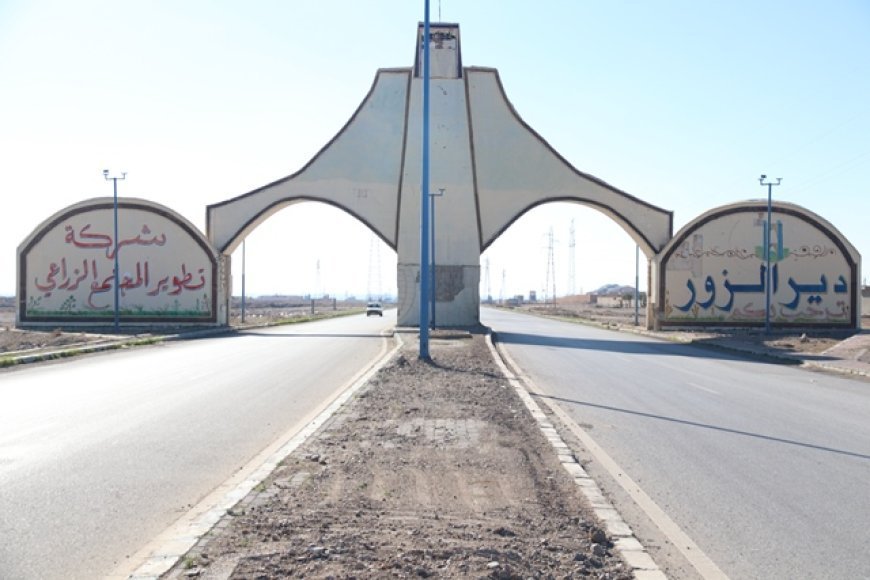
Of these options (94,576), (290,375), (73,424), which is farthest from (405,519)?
(290,375)

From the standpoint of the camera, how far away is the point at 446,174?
1747 inches

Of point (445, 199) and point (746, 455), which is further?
point (445, 199)

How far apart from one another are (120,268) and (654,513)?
137 ft

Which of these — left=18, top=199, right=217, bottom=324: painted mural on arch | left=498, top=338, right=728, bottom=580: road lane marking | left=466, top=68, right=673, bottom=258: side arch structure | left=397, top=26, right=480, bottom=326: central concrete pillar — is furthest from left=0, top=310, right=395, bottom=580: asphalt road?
left=466, top=68, right=673, bottom=258: side arch structure

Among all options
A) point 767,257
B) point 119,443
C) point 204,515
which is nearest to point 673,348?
point 767,257

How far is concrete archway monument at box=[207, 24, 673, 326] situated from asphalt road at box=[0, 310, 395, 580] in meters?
24.3

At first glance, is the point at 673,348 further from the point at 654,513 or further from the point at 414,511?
the point at 414,511

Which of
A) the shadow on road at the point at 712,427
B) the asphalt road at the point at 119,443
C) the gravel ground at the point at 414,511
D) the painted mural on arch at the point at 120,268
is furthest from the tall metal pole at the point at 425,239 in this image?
the painted mural on arch at the point at 120,268

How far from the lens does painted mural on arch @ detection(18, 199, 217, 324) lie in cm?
4356

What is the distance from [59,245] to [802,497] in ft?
143

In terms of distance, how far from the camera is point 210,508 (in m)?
6.33

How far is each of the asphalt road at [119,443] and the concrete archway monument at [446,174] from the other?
2428cm

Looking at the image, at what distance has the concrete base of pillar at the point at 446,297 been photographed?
4344cm

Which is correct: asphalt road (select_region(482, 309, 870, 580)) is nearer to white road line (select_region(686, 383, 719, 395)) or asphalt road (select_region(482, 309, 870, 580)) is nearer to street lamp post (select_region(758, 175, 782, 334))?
white road line (select_region(686, 383, 719, 395))
